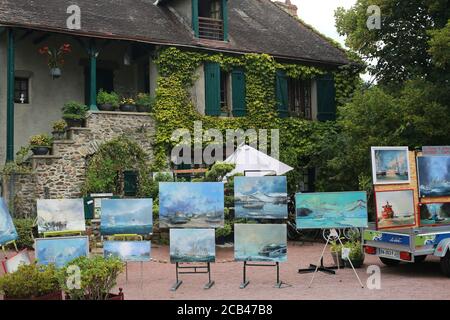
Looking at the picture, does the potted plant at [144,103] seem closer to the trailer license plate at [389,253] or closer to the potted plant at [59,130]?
the potted plant at [59,130]

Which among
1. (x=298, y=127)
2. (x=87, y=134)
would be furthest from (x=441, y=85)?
(x=87, y=134)

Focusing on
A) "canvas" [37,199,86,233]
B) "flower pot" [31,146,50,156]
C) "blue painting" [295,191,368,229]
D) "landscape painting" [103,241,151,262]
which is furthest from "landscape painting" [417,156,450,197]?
"flower pot" [31,146,50,156]

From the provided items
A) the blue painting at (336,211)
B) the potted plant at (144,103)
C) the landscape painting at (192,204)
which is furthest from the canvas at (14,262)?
the potted plant at (144,103)

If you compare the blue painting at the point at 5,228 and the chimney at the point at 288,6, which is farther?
the chimney at the point at 288,6

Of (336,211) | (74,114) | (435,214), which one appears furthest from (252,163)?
(336,211)

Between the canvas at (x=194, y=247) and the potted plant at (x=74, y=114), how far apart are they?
8322 millimetres

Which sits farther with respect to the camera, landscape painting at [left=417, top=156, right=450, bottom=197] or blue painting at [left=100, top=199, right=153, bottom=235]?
landscape painting at [left=417, top=156, right=450, bottom=197]

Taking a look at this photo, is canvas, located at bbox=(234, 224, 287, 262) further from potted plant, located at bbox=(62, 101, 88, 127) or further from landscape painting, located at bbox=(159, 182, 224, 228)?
potted plant, located at bbox=(62, 101, 88, 127)

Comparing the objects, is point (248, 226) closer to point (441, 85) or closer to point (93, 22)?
point (441, 85)

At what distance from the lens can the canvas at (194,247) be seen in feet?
32.6

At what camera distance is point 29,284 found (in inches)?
293

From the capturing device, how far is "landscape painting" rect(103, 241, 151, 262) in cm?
1009

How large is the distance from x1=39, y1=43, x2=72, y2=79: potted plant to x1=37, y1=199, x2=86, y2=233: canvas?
7.67m
